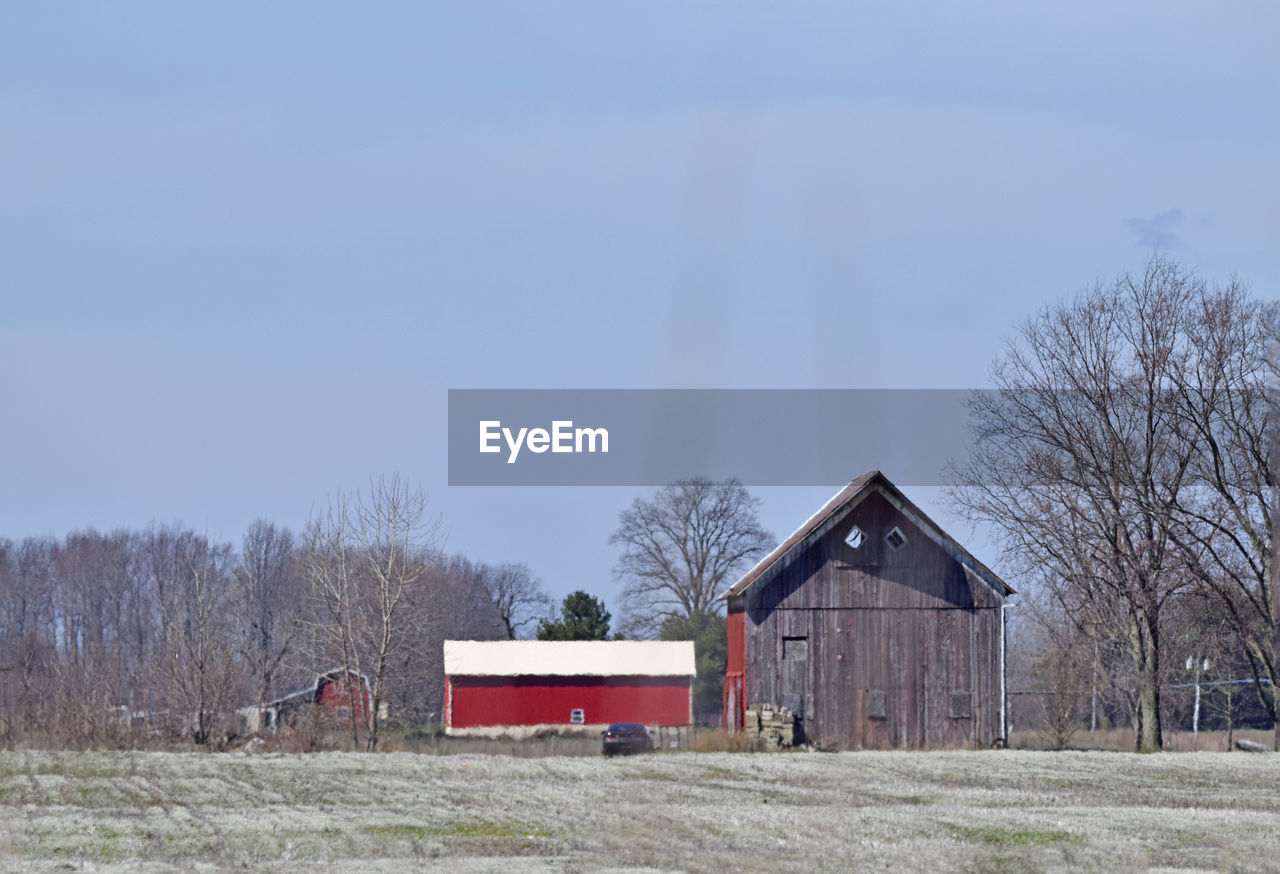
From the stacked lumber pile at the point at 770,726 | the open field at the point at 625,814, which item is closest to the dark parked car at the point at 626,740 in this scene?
the stacked lumber pile at the point at 770,726

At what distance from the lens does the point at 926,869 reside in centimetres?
1688

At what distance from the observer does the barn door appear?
4419cm

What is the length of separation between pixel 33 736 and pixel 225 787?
15.2 meters

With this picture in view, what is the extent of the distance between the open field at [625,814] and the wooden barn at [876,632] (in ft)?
29.6

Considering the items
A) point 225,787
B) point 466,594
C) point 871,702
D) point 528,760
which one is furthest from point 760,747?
point 466,594

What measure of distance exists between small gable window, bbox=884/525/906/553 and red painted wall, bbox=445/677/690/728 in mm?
30303

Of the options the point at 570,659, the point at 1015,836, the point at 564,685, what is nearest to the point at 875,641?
the point at 1015,836

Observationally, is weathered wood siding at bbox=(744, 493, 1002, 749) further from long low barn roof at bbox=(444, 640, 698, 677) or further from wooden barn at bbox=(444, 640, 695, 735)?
long low barn roof at bbox=(444, 640, 698, 677)

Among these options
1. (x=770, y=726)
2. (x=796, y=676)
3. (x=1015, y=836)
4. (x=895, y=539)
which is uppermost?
(x=895, y=539)

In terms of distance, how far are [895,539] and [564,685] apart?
→ 30676 millimetres

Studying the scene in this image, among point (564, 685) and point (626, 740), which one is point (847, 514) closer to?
point (626, 740)

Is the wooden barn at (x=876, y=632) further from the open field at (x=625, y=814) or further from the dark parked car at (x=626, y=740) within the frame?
the open field at (x=625, y=814)

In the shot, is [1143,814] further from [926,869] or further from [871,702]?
[871,702]

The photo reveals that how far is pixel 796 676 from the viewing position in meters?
44.4
